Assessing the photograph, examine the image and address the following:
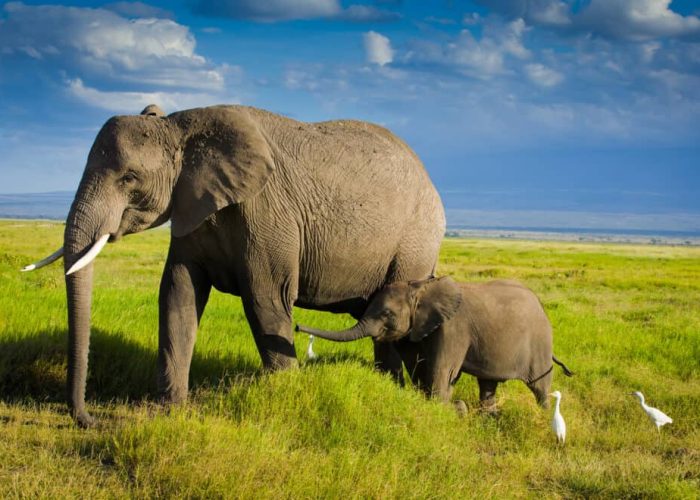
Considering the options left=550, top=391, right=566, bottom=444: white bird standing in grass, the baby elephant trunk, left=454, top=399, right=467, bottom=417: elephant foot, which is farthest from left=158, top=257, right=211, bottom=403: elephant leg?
left=550, top=391, right=566, bottom=444: white bird standing in grass

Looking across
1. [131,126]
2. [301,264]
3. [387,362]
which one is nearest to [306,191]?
[301,264]

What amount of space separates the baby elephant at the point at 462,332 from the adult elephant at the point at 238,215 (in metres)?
0.41

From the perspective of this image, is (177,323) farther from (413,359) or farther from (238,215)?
(413,359)

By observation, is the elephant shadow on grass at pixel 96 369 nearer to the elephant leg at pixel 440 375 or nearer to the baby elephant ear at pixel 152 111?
the elephant leg at pixel 440 375

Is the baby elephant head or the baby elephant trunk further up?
the baby elephant head

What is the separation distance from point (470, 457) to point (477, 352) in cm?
178

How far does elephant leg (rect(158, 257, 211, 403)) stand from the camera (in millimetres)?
7172

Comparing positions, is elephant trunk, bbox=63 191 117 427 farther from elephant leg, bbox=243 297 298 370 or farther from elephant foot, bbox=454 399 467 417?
elephant foot, bbox=454 399 467 417

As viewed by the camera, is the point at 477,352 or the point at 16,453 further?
the point at 477,352

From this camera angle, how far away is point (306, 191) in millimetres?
7277

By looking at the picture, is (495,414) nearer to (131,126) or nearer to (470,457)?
(470,457)

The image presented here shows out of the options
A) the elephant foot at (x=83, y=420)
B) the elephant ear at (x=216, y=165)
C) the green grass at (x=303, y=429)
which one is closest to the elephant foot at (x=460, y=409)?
the green grass at (x=303, y=429)

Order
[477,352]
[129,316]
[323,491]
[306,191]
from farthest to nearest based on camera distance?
[129,316] → [477,352] → [306,191] → [323,491]

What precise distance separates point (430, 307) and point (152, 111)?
326 centimetres
